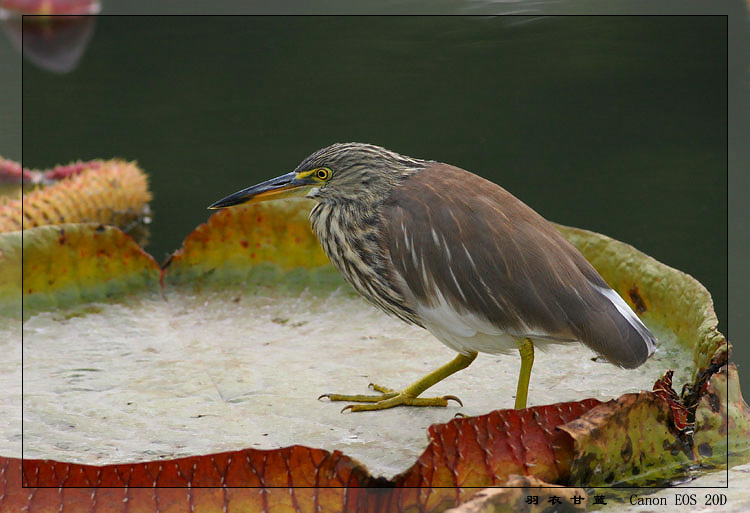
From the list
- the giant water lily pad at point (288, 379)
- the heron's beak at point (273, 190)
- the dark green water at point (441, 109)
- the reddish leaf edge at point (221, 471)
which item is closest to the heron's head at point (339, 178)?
the heron's beak at point (273, 190)

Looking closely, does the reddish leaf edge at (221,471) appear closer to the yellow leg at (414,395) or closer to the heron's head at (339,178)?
the yellow leg at (414,395)

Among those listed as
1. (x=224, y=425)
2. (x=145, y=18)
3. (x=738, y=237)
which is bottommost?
(x=224, y=425)

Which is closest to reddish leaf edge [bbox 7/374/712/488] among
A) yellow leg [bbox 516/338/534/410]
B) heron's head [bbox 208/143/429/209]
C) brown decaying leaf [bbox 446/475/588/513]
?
brown decaying leaf [bbox 446/475/588/513]

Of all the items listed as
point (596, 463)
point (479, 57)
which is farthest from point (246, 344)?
point (479, 57)

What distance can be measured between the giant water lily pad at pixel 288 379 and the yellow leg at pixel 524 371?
0.08 metres

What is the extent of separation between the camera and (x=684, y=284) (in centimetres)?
197

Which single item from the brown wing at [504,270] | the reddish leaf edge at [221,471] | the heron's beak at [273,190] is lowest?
the reddish leaf edge at [221,471]

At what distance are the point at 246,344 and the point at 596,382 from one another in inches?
29.1

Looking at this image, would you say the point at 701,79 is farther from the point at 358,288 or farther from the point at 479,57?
the point at 358,288

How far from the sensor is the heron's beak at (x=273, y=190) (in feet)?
6.42

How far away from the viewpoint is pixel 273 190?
A: 6.48 ft

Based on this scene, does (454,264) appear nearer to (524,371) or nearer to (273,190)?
(524,371)

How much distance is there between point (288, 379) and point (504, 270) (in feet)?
1.57

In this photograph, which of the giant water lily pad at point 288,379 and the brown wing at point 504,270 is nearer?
the giant water lily pad at point 288,379
